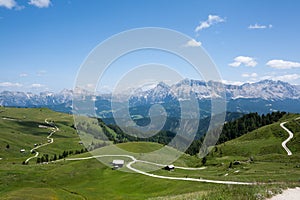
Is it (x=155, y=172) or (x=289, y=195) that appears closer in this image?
(x=289, y=195)

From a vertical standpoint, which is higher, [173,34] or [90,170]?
[173,34]

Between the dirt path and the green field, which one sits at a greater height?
the dirt path

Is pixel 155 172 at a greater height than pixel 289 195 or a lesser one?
lesser

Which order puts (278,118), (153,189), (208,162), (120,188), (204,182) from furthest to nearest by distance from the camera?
(278,118) < (208,162) < (120,188) < (153,189) < (204,182)

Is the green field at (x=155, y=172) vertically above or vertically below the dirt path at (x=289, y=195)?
below

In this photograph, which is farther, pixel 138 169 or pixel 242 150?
pixel 242 150

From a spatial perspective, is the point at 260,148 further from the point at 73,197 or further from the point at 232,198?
the point at 232,198

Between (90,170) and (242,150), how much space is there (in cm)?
6415

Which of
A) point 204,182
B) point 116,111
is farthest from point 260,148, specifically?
point 116,111

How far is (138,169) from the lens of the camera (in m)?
104

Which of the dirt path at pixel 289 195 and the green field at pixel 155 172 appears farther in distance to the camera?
the green field at pixel 155 172

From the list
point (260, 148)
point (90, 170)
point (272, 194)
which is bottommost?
point (90, 170)

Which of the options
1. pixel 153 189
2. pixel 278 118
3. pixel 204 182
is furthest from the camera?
pixel 278 118

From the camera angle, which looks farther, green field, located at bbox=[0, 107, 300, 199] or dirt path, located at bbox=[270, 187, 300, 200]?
green field, located at bbox=[0, 107, 300, 199]
